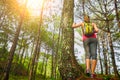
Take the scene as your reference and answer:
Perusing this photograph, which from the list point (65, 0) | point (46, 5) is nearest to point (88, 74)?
point (65, 0)

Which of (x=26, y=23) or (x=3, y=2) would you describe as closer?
(x=3, y=2)

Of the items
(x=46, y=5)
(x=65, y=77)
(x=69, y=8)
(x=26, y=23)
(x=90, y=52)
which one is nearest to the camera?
(x=65, y=77)

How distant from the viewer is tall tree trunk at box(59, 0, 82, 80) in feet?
17.3

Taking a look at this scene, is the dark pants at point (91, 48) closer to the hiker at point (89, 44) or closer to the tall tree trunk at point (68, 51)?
the hiker at point (89, 44)

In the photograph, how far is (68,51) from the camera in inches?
223

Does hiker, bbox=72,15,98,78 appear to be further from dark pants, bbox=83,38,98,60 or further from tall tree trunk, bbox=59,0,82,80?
tall tree trunk, bbox=59,0,82,80

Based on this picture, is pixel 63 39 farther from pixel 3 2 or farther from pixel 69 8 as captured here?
pixel 3 2

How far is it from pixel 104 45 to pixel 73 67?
2380cm

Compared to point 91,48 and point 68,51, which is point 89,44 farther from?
point 68,51

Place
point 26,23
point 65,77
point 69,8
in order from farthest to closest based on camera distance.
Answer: point 26,23 < point 69,8 < point 65,77

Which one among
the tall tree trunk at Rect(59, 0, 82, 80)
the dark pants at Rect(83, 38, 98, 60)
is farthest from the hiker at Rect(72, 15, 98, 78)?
the tall tree trunk at Rect(59, 0, 82, 80)

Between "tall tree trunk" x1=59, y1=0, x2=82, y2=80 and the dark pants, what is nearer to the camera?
"tall tree trunk" x1=59, y1=0, x2=82, y2=80

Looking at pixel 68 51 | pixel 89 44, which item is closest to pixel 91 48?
pixel 89 44

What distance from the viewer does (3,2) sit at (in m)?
22.9
